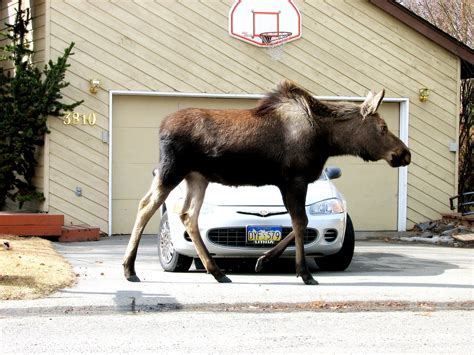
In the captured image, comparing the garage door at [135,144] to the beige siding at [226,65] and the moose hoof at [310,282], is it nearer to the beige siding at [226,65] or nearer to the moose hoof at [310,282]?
the beige siding at [226,65]

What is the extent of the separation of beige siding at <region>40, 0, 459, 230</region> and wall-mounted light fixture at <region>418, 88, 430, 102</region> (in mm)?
123

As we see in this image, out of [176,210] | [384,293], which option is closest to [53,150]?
[176,210]

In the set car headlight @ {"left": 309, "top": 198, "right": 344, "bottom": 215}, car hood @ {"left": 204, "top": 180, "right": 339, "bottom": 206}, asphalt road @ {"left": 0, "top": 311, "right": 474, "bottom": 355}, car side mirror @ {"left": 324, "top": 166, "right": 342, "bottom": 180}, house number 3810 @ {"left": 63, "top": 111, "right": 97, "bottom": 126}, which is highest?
house number 3810 @ {"left": 63, "top": 111, "right": 97, "bottom": 126}

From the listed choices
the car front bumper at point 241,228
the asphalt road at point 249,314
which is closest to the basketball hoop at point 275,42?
the asphalt road at point 249,314

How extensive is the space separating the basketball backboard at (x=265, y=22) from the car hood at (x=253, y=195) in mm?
6596

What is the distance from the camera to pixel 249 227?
10.7 m

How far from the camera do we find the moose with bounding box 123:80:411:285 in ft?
32.1

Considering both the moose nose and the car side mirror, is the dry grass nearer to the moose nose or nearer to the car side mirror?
the car side mirror

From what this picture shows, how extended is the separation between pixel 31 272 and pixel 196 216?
1.97 metres

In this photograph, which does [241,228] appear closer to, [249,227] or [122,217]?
[249,227]

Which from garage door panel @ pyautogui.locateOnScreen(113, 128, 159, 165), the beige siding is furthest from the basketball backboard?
garage door panel @ pyautogui.locateOnScreen(113, 128, 159, 165)

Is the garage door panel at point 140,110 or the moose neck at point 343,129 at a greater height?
the garage door panel at point 140,110

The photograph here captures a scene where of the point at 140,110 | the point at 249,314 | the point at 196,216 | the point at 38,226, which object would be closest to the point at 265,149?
the point at 196,216

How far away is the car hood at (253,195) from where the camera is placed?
1100 cm
